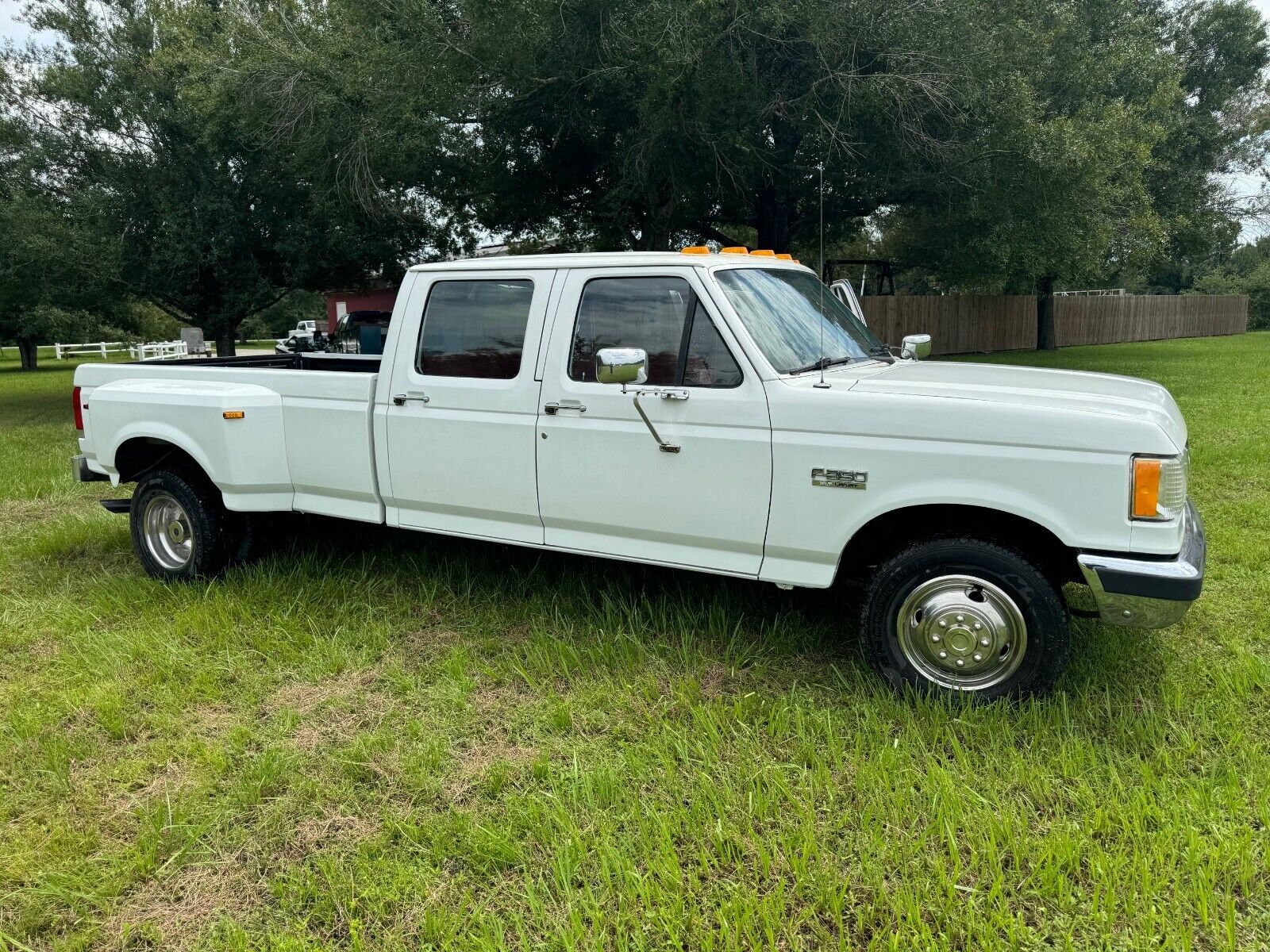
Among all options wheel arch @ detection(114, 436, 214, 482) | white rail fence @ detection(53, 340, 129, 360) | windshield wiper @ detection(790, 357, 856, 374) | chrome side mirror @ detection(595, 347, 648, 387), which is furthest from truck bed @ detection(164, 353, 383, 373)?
white rail fence @ detection(53, 340, 129, 360)

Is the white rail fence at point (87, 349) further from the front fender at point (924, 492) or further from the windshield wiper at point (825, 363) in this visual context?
the front fender at point (924, 492)

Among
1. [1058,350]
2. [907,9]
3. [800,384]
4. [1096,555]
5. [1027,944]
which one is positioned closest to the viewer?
[1027,944]

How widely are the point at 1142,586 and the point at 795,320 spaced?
202cm

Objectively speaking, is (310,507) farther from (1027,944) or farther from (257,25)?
(257,25)

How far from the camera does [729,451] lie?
433 cm

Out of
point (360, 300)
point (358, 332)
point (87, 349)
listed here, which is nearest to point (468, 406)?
point (358, 332)

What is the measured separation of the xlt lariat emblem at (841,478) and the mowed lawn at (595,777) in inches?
36.4

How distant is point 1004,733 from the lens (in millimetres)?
3775

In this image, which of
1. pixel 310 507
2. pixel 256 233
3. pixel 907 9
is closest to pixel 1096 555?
pixel 310 507

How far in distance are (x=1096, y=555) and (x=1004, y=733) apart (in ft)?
2.58

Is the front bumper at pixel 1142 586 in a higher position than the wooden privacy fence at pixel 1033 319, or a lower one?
lower

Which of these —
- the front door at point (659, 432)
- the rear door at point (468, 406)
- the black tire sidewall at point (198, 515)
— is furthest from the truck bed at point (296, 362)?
the front door at point (659, 432)

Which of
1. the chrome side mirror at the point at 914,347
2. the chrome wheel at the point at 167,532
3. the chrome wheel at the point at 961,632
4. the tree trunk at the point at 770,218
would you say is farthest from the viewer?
the tree trunk at the point at 770,218

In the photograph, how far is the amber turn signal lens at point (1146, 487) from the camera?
3586mm
